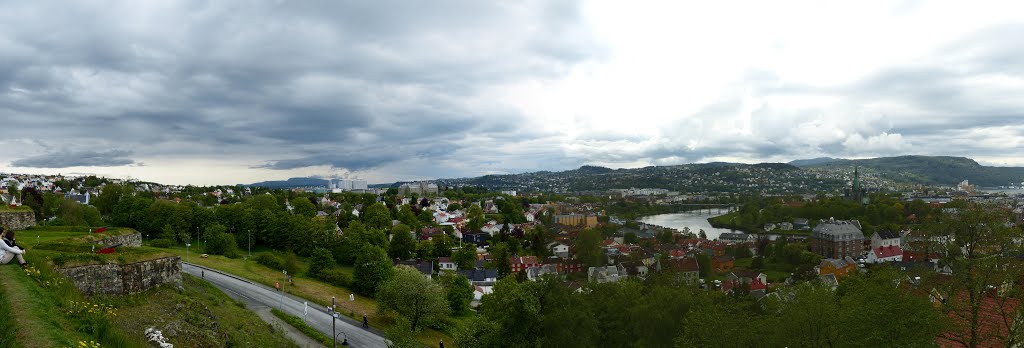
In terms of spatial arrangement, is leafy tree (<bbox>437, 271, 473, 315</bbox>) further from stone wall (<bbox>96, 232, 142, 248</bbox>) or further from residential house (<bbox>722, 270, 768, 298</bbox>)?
residential house (<bbox>722, 270, 768, 298</bbox>)

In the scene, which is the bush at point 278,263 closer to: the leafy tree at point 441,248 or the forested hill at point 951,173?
the leafy tree at point 441,248

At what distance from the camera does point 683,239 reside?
4397 centimetres

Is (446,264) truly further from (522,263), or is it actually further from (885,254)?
(885,254)

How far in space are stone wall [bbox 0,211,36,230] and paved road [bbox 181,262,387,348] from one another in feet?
19.4

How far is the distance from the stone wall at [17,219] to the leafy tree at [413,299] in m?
14.2

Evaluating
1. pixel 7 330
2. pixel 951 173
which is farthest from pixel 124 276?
pixel 951 173

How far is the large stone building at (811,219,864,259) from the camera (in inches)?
1679

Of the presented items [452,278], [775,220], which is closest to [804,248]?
[775,220]

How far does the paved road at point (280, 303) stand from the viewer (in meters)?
18.8

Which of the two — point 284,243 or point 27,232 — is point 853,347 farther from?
point 284,243

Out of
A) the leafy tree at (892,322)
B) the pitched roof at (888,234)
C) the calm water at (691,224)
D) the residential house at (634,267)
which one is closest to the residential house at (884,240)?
the pitched roof at (888,234)

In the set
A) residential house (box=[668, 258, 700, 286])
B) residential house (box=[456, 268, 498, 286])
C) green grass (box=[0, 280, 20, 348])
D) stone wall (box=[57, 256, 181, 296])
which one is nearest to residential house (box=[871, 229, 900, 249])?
residential house (box=[668, 258, 700, 286])

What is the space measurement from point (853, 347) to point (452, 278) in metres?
21.4

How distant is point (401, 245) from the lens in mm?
38406
